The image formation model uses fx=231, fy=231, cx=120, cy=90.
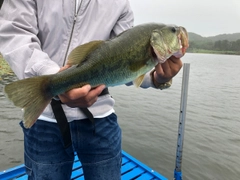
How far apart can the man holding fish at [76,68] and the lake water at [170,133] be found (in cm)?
558

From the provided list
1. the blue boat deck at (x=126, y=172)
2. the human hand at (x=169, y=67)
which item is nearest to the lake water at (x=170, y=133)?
the blue boat deck at (x=126, y=172)

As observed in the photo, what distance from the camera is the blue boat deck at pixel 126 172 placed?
169 inches

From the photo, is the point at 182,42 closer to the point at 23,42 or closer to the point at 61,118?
the point at 61,118

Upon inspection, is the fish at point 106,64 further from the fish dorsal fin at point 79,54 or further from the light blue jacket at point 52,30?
the light blue jacket at point 52,30

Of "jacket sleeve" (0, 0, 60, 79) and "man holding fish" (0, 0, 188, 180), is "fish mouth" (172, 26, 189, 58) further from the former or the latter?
"jacket sleeve" (0, 0, 60, 79)

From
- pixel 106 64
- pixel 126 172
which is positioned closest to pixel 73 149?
pixel 106 64

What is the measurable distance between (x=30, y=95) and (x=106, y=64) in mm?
629

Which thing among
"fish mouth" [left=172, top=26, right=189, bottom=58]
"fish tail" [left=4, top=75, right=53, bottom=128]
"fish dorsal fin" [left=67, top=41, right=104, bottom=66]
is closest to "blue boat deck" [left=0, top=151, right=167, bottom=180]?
"fish tail" [left=4, top=75, right=53, bottom=128]

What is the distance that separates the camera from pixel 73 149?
2.25 m

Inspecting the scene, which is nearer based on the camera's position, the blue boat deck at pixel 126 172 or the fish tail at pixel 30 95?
the fish tail at pixel 30 95

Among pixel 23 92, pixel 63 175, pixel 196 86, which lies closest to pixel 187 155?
pixel 63 175

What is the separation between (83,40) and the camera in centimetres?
218

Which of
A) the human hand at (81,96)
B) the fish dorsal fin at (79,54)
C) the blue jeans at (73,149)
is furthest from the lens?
the blue jeans at (73,149)

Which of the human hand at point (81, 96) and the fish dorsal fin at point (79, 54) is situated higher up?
the fish dorsal fin at point (79, 54)
